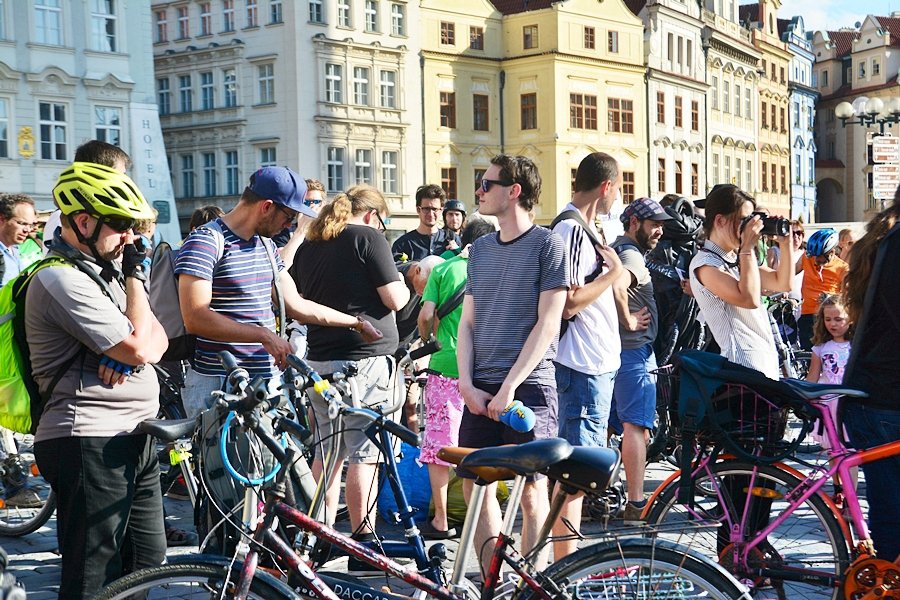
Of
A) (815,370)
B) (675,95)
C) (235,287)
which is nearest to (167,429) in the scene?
(235,287)

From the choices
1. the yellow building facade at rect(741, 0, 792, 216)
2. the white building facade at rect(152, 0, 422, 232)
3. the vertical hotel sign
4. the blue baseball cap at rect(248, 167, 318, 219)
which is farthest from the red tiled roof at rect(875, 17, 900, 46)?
the blue baseball cap at rect(248, 167, 318, 219)

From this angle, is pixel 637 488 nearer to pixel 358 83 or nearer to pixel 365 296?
pixel 365 296

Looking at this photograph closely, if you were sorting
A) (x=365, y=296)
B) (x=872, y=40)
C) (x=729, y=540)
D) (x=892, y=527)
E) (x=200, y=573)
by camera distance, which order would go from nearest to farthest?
1. (x=200, y=573)
2. (x=892, y=527)
3. (x=729, y=540)
4. (x=365, y=296)
5. (x=872, y=40)

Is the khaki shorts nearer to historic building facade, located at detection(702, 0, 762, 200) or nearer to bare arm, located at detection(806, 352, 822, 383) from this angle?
bare arm, located at detection(806, 352, 822, 383)

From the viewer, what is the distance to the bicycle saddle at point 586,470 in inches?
134

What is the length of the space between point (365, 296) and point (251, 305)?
4.18 ft

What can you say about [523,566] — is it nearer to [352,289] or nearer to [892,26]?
[352,289]

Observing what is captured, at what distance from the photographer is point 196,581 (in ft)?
10.7

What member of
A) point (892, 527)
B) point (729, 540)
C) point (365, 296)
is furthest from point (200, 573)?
point (365, 296)

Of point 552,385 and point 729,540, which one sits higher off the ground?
point 552,385

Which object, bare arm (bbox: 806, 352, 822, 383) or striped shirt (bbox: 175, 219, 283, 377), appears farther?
bare arm (bbox: 806, 352, 822, 383)

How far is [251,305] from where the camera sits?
16.0 feet

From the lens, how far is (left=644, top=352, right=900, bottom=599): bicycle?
4.30 metres

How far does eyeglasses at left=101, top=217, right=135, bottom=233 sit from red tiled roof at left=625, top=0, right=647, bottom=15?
52360 millimetres
